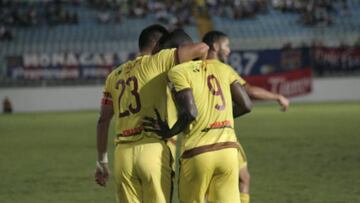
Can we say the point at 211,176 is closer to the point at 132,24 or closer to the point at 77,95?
the point at 77,95

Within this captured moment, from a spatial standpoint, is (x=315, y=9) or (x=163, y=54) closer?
(x=163, y=54)

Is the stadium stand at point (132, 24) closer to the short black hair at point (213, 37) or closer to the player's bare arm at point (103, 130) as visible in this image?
the short black hair at point (213, 37)

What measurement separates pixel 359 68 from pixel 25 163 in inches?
1024

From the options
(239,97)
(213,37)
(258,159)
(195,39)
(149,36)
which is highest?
(149,36)

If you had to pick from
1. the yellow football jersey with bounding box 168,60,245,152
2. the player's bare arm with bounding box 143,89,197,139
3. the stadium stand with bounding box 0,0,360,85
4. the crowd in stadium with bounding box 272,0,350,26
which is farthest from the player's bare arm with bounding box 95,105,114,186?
the crowd in stadium with bounding box 272,0,350,26

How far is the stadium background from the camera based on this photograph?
19031 millimetres

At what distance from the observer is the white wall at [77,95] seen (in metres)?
36.9

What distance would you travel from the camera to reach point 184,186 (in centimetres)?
581

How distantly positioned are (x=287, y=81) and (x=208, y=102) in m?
34.3

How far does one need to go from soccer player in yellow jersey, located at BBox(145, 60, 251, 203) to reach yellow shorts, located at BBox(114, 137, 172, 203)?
0.15 meters

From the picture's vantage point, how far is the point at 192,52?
18.8 feet

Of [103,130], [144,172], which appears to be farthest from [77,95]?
[144,172]

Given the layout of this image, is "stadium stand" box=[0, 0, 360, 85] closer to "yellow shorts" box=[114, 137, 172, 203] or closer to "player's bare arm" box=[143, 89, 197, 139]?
"yellow shorts" box=[114, 137, 172, 203]

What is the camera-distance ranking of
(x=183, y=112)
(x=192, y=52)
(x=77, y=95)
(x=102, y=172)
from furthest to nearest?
1. (x=77, y=95)
2. (x=102, y=172)
3. (x=192, y=52)
4. (x=183, y=112)
